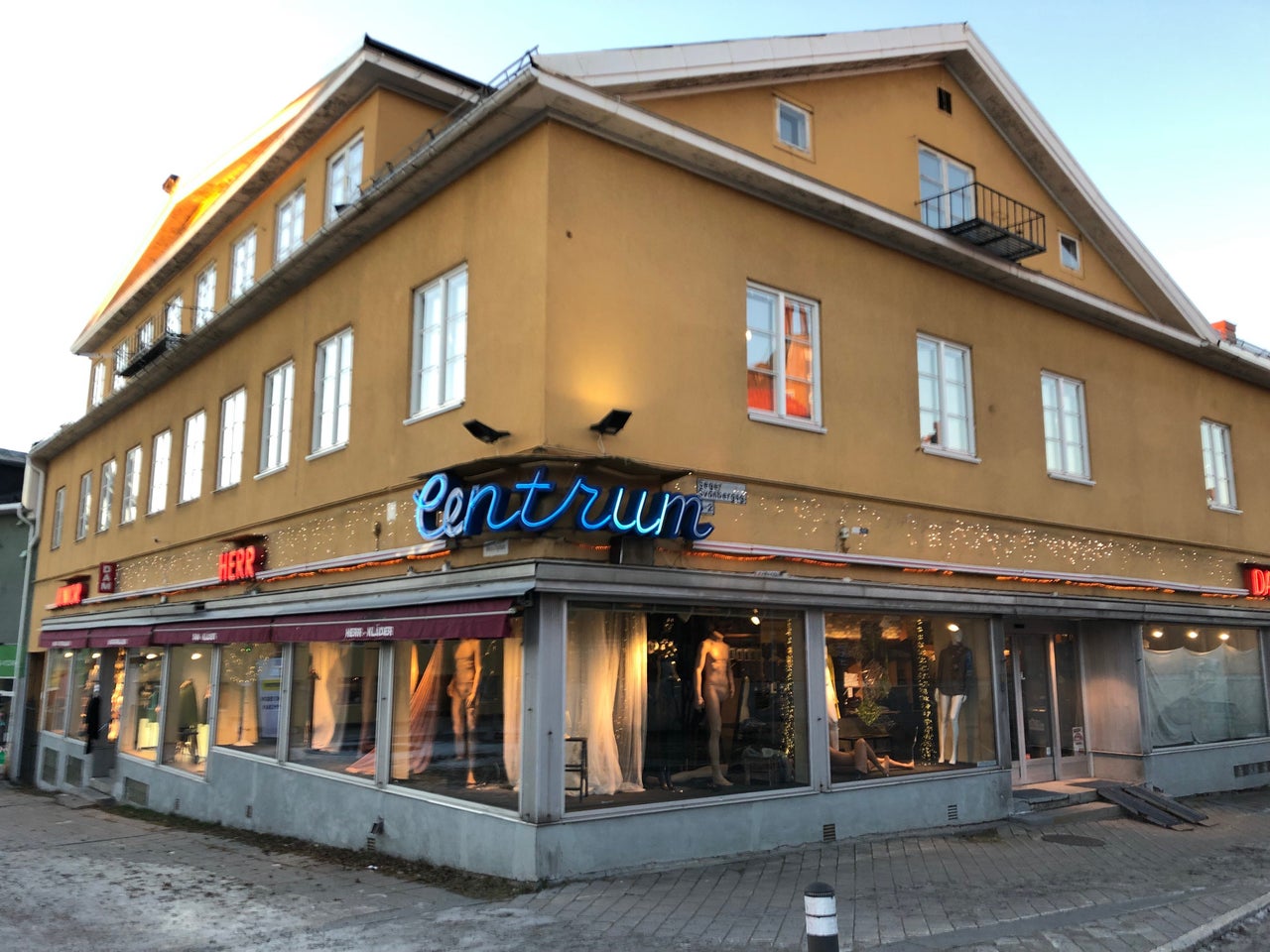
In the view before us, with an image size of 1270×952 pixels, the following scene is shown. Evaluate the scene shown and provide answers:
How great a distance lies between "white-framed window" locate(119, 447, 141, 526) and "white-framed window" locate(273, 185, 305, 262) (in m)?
6.28

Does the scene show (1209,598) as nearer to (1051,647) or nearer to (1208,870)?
(1051,647)

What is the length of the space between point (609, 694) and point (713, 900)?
2.11 meters

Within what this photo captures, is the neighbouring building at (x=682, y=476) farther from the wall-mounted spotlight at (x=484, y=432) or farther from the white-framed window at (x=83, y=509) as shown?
the white-framed window at (x=83, y=509)

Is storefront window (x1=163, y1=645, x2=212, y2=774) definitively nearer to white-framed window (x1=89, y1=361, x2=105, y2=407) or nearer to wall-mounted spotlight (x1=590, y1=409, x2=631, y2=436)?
wall-mounted spotlight (x1=590, y1=409, x2=631, y2=436)

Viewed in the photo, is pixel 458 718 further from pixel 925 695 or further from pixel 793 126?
pixel 793 126

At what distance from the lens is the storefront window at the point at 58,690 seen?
22.7 metres

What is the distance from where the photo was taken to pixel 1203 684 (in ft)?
53.1

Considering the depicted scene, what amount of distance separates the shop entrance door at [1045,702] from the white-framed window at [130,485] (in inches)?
616

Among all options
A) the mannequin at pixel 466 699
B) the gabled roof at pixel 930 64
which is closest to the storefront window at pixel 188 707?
the mannequin at pixel 466 699

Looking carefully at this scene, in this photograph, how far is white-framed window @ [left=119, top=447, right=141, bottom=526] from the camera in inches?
784

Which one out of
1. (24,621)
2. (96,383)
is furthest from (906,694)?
(24,621)

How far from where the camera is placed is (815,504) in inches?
455

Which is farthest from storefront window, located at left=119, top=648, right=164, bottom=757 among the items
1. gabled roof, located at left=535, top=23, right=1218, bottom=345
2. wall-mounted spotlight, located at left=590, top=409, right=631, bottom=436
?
gabled roof, located at left=535, top=23, right=1218, bottom=345

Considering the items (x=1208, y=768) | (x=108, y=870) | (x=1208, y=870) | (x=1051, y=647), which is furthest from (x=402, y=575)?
(x=1208, y=768)
